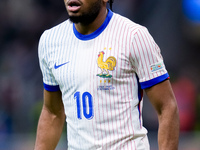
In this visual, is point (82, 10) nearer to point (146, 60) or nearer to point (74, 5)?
point (74, 5)

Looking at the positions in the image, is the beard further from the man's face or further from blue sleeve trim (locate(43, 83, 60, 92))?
blue sleeve trim (locate(43, 83, 60, 92))

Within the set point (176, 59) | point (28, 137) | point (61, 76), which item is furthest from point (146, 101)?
point (61, 76)

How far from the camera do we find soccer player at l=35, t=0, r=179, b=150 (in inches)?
120

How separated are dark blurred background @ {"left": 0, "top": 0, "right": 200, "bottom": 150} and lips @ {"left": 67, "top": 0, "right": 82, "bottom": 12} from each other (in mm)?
4533

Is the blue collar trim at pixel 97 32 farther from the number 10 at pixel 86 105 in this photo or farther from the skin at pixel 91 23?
the number 10 at pixel 86 105

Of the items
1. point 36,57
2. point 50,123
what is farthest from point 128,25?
point 36,57

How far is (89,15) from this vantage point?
316 cm

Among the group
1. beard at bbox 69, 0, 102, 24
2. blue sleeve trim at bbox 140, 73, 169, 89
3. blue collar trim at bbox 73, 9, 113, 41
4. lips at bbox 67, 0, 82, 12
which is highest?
lips at bbox 67, 0, 82, 12

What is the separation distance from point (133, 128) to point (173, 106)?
0.28 meters

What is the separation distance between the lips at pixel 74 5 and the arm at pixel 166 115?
68cm

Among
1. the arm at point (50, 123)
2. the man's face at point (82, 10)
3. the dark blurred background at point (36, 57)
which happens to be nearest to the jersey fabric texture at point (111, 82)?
the man's face at point (82, 10)

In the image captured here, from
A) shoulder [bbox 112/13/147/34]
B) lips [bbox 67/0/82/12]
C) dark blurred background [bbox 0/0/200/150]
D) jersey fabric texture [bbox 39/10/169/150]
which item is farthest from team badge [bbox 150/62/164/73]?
dark blurred background [bbox 0/0/200/150]

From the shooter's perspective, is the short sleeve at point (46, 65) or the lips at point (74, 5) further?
the short sleeve at point (46, 65)

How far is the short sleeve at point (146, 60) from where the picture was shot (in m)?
3.01
